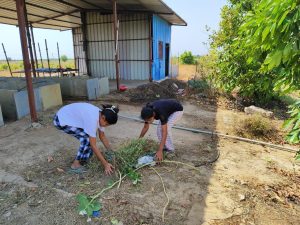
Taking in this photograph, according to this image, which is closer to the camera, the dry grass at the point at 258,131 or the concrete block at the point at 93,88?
the dry grass at the point at 258,131

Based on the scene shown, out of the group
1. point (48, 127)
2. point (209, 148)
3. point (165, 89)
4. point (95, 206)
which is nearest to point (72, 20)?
point (165, 89)

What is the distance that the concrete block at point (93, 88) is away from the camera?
8.48m

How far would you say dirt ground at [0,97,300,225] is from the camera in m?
2.78

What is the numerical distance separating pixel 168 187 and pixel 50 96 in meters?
5.35

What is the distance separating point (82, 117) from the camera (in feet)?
10.7

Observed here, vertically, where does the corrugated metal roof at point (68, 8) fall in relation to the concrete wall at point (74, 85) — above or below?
above

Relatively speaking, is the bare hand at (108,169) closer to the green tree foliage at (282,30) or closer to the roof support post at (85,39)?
the green tree foliage at (282,30)

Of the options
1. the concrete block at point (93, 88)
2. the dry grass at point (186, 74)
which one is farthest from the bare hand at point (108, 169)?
the dry grass at point (186, 74)

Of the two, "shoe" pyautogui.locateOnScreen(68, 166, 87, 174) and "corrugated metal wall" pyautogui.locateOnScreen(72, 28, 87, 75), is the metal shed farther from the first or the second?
"shoe" pyautogui.locateOnScreen(68, 166, 87, 174)

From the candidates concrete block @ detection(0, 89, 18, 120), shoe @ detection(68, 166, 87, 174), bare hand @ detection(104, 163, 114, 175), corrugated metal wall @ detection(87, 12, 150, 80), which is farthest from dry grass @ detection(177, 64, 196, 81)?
bare hand @ detection(104, 163, 114, 175)

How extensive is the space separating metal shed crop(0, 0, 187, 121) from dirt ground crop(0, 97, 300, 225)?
7.29 metres

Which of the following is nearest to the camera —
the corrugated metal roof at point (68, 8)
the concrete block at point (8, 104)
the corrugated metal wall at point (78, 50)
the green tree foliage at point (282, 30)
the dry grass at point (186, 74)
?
the green tree foliage at point (282, 30)

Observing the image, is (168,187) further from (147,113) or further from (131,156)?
(147,113)

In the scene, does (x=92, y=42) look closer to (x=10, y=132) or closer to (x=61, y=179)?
(x=10, y=132)
